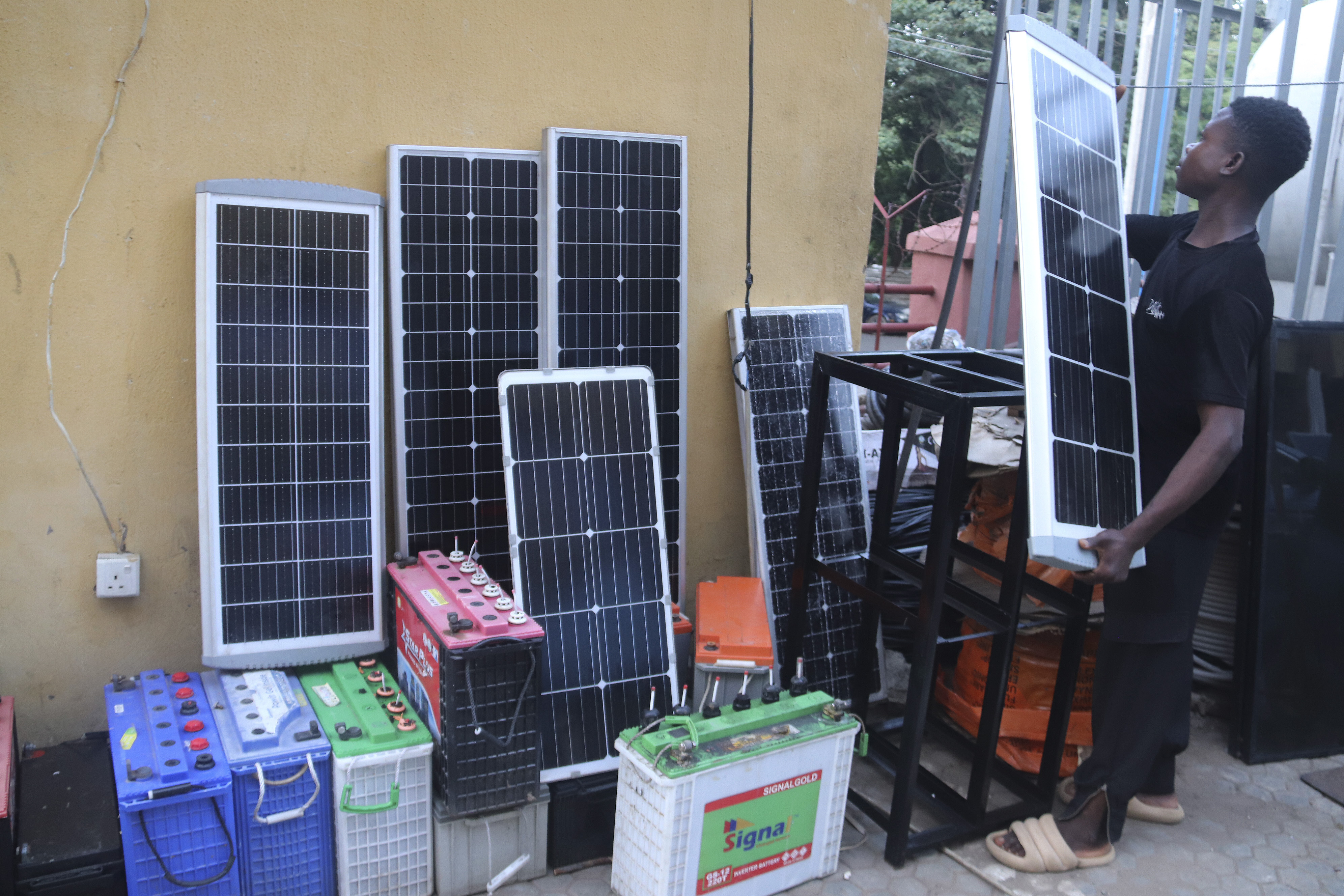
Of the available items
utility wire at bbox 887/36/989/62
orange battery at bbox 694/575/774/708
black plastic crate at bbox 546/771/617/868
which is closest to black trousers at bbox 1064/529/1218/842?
orange battery at bbox 694/575/774/708

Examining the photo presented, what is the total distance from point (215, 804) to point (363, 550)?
93 cm

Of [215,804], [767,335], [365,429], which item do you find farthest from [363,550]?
[767,335]

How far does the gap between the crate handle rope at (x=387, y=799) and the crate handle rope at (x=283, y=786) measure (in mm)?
79

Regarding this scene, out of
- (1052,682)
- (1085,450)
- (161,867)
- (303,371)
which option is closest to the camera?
(161,867)

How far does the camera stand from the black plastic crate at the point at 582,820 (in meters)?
3.05

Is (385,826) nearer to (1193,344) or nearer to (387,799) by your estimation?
(387,799)

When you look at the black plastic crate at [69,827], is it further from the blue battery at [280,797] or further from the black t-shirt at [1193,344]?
the black t-shirt at [1193,344]

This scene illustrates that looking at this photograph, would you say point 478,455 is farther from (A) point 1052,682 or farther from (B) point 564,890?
(A) point 1052,682

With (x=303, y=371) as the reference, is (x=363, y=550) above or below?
below

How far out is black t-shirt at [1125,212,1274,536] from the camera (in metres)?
2.89

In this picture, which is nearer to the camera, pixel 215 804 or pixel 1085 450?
pixel 215 804

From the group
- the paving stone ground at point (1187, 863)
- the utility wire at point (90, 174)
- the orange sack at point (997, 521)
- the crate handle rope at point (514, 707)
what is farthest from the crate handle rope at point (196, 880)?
the orange sack at point (997, 521)

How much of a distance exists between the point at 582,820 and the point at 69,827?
1453 millimetres

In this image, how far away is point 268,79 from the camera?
10.5ft
